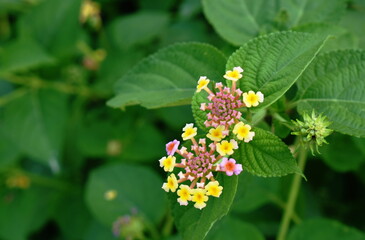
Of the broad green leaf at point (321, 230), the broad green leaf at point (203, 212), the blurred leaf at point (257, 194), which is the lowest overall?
the blurred leaf at point (257, 194)

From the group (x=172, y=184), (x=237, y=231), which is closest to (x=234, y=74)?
(x=172, y=184)

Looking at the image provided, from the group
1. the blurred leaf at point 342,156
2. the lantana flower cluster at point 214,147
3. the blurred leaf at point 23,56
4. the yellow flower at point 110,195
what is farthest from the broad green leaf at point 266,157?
the blurred leaf at point 23,56

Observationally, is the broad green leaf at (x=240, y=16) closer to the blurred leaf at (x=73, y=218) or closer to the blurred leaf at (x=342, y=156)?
the blurred leaf at (x=342, y=156)

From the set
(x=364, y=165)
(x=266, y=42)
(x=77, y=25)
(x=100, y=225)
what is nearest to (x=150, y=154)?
(x=100, y=225)

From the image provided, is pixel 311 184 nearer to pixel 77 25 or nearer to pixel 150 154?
pixel 150 154

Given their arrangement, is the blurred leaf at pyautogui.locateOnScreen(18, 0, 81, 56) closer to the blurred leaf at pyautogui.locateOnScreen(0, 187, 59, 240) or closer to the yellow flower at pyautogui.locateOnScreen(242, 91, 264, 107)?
the blurred leaf at pyautogui.locateOnScreen(0, 187, 59, 240)

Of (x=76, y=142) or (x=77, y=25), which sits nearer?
(x=77, y=25)
